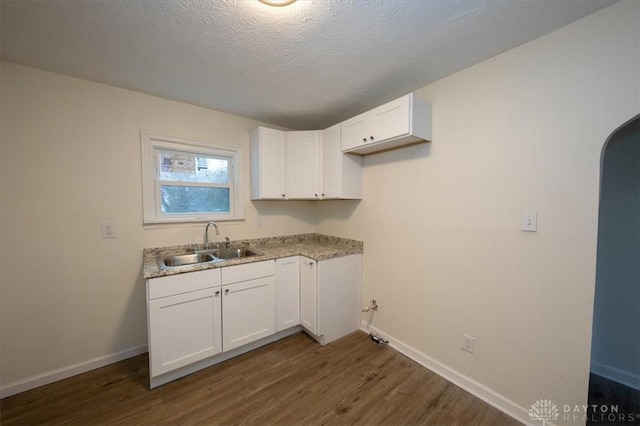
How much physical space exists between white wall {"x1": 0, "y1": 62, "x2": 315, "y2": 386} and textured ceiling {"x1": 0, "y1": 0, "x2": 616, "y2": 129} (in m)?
0.23

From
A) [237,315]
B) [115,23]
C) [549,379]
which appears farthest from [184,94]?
[549,379]

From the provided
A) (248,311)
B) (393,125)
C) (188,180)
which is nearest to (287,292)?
(248,311)

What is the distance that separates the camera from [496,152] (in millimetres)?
1663

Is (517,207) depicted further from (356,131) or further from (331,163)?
(331,163)

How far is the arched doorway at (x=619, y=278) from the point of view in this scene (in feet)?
5.79

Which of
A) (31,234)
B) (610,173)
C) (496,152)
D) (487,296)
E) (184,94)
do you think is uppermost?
(184,94)

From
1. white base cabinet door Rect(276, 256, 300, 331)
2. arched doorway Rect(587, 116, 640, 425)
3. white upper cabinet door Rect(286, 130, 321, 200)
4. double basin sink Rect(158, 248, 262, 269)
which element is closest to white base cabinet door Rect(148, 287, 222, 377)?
double basin sink Rect(158, 248, 262, 269)

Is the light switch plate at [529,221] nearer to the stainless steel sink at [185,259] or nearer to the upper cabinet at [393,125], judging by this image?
the upper cabinet at [393,125]

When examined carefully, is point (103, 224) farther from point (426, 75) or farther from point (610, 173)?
point (610, 173)

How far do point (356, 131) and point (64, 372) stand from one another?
10.2 feet

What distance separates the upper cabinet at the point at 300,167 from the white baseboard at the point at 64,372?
1.82 metres

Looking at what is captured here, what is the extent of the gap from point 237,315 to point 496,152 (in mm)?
2352

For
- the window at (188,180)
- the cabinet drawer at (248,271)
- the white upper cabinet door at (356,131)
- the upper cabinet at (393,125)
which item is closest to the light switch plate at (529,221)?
the upper cabinet at (393,125)

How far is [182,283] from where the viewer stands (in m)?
1.85
